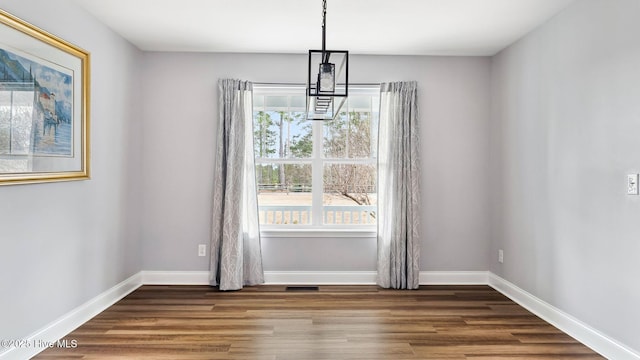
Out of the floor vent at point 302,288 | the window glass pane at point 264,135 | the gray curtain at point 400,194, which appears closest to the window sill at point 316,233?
the gray curtain at point 400,194

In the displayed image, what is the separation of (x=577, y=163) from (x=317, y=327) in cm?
231

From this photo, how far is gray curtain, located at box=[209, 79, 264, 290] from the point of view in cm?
401

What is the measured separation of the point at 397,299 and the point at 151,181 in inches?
111

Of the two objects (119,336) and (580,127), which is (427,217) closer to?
(580,127)

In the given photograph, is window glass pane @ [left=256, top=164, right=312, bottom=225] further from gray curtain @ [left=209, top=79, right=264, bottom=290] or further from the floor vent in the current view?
the floor vent

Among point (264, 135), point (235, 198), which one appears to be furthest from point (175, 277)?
point (264, 135)

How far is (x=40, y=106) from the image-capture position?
8.45 feet

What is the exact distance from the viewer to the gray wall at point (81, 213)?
240cm

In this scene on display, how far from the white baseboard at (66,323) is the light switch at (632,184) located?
3893 millimetres

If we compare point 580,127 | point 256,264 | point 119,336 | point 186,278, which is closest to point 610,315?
point 580,127

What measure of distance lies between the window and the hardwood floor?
0.85m

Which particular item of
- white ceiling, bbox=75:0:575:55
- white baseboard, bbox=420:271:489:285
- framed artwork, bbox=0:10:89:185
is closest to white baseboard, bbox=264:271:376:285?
white baseboard, bbox=420:271:489:285

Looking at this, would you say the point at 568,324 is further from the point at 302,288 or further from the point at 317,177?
the point at 317,177

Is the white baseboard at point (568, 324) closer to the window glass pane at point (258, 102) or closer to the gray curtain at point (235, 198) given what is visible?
the gray curtain at point (235, 198)
